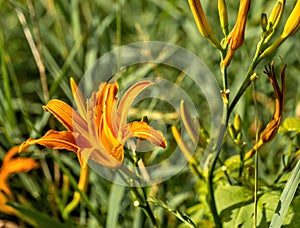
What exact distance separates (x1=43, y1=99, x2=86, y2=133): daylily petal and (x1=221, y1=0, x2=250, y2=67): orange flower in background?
26cm

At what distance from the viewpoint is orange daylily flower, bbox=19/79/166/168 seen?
919 millimetres

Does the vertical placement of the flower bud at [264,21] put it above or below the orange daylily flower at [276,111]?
above

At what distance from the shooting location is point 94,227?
152 centimetres

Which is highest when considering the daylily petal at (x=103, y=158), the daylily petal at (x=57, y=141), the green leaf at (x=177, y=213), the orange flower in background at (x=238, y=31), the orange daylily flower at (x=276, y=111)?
the orange flower in background at (x=238, y=31)

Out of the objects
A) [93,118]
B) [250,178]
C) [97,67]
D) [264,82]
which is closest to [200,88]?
[264,82]

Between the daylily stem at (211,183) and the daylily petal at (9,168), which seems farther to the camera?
the daylily petal at (9,168)

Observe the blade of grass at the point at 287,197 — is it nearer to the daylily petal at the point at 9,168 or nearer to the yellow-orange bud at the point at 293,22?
the yellow-orange bud at the point at 293,22

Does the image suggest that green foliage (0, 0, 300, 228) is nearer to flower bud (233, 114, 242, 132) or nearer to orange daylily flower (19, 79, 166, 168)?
flower bud (233, 114, 242, 132)

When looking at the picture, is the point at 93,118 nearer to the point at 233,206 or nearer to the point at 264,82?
the point at 233,206

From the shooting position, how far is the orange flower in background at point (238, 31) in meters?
0.91

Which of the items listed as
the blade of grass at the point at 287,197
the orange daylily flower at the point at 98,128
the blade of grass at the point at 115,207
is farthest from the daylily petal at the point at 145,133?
the blade of grass at the point at 115,207

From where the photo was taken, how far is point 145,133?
0.90m

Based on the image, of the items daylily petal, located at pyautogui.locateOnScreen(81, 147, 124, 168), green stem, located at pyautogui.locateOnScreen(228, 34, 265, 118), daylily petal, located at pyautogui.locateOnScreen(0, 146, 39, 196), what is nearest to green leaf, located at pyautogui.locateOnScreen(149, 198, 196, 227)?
daylily petal, located at pyautogui.locateOnScreen(81, 147, 124, 168)

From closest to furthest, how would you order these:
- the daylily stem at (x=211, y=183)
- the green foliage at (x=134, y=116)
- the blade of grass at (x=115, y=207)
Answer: the daylily stem at (x=211, y=183), the green foliage at (x=134, y=116), the blade of grass at (x=115, y=207)
